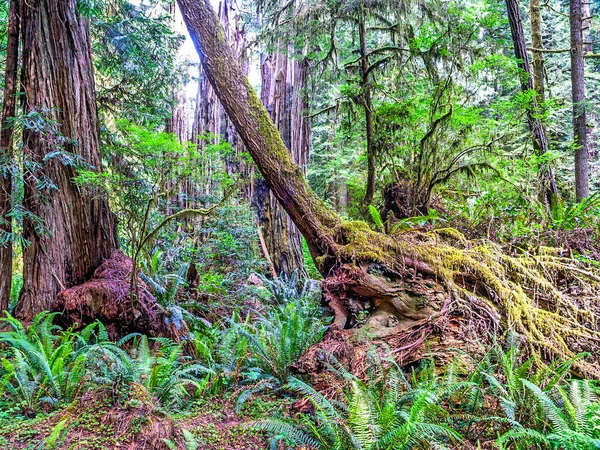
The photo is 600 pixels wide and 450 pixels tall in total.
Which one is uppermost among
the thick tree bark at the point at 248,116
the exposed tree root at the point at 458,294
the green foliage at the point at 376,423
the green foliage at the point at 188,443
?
the thick tree bark at the point at 248,116

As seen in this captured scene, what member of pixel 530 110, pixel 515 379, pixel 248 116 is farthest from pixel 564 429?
pixel 530 110

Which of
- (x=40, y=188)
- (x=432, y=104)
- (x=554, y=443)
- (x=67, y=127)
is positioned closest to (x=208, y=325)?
(x=40, y=188)

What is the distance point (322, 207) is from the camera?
160 inches

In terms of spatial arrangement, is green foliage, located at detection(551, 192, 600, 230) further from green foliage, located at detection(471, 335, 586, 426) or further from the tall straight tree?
the tall straight tree

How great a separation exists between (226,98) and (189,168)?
1.05 metres

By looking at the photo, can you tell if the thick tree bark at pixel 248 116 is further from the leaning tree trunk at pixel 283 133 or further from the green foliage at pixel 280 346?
the leaning tree trunk at pixel 283 133

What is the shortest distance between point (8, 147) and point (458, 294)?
488 cm

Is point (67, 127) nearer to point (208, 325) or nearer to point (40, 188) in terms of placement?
point (40, 188)

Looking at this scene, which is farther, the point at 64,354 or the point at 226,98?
the point at 226,98

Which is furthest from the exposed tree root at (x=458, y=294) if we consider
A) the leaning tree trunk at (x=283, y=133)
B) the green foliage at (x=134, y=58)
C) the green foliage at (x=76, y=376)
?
the leaning tree trunk at (x=283, y=133)

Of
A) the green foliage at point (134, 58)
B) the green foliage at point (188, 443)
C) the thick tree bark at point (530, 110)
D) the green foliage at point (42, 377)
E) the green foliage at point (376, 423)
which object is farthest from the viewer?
the thick tree bark at point (530, 110)

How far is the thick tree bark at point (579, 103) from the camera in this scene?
7.65 meters

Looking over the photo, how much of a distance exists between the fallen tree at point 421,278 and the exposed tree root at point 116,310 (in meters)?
1.90

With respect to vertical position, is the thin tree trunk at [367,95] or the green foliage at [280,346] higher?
the thin tree trunk at [367,95]
